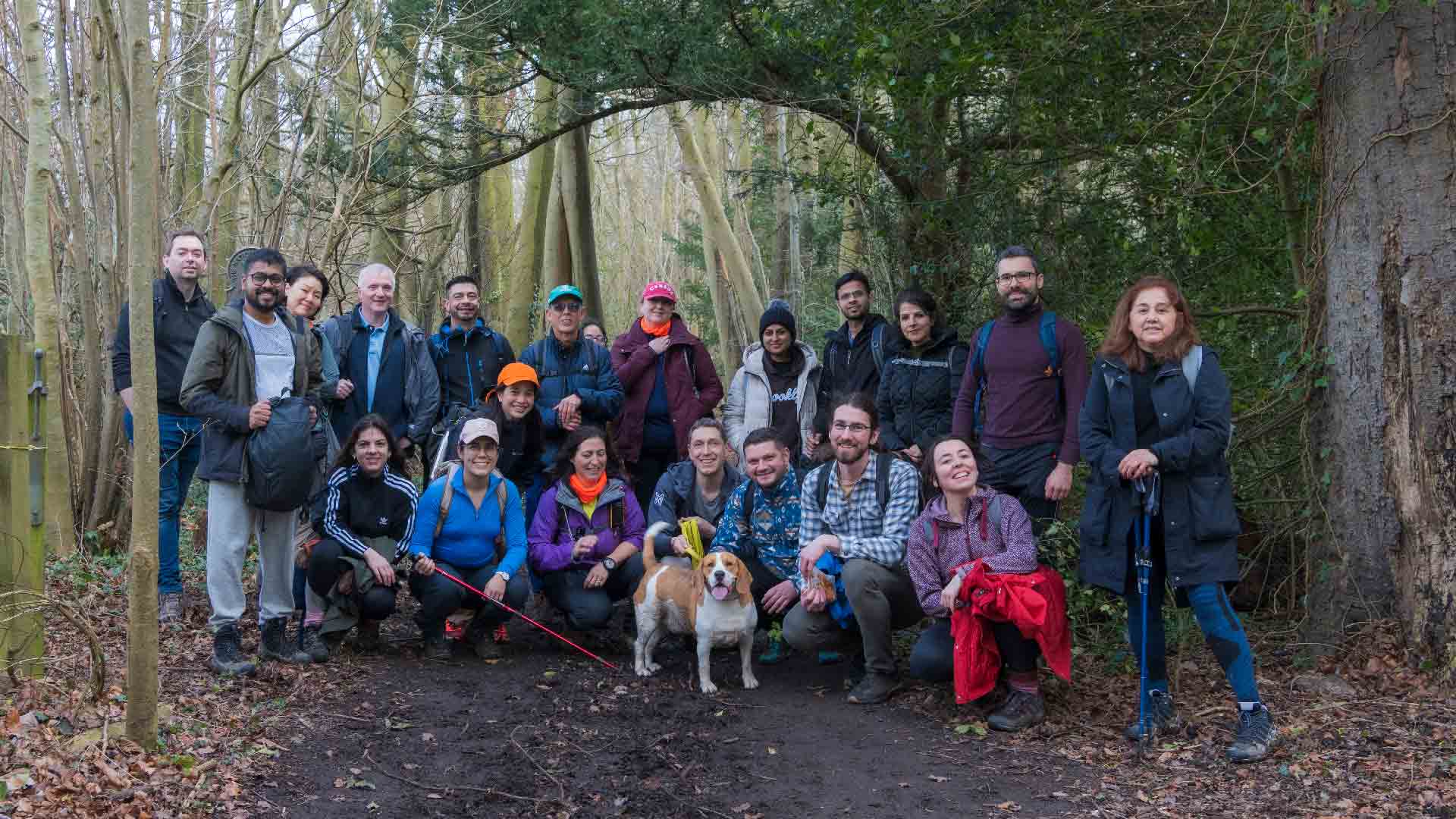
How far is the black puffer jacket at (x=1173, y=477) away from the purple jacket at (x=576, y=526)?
2767 mm

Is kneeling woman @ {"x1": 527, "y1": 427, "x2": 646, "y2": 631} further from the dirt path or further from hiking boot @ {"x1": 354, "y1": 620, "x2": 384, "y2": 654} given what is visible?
hiking boot @ {"x1": 354, "y1": 620, "x2": 384, "y2": 654}

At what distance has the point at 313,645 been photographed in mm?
6098

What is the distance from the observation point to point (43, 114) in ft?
22.5

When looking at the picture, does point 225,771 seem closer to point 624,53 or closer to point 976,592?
point 976,592

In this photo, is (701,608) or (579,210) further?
(579,210)

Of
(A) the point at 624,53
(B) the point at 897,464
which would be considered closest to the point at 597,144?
(A) the point at 624,53

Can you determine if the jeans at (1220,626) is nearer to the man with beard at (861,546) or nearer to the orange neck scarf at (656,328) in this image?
the man with beard at (861,546)

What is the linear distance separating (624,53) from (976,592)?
508 cm

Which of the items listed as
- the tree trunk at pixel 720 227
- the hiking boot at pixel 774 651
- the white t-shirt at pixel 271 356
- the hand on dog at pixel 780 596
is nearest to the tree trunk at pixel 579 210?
the tree trunk at pixel 720 227

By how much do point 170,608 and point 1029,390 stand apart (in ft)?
16.0

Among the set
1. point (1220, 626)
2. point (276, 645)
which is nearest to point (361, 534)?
point (276, 645)

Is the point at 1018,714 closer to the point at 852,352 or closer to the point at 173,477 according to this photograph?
the point at 852,352

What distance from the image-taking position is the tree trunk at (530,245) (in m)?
15.2

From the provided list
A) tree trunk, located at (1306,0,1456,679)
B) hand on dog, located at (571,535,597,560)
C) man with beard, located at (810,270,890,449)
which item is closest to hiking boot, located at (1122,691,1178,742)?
tree trunk, located at (1306,0,1456,679)
